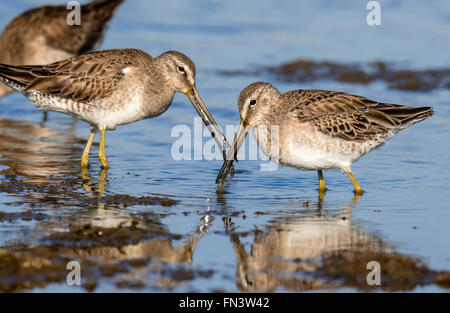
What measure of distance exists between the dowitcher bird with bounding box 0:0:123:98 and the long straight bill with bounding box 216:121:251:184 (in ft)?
16.6

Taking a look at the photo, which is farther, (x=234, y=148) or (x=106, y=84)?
(x=106, y=84)

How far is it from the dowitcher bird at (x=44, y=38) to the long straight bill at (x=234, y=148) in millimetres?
5051

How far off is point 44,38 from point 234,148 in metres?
5.26

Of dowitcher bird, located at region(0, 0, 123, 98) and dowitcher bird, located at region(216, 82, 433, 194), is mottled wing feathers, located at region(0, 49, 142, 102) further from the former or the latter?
dowitcher bird, located at region(0, 0, 123, 98)

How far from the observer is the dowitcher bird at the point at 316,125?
7.91 m

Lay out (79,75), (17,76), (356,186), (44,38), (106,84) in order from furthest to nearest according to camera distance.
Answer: (44,38), (17,76), (79,75), (106,84), (356,186)

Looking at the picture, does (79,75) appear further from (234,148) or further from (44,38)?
(44,38)

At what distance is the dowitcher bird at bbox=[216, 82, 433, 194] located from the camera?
7.91 meters

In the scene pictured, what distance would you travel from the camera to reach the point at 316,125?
8.01 metres

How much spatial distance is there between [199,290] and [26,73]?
4718 mm

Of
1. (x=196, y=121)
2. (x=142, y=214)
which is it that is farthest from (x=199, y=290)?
(x=196, y=121)

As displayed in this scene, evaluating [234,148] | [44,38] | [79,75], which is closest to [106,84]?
[79,75]

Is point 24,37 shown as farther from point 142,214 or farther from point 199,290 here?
point 199,290

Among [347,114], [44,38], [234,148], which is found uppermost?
[44,38]
